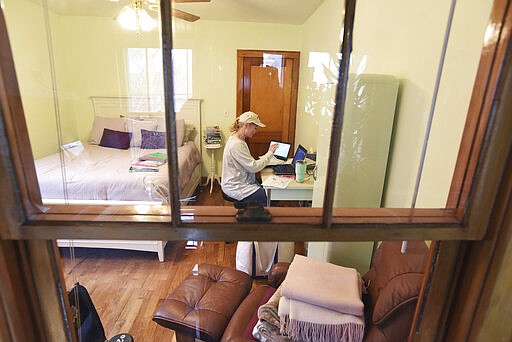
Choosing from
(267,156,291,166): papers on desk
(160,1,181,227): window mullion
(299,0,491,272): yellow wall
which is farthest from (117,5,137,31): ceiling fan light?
(160,1,181,227): window mullion

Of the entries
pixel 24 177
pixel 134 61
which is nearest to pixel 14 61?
pixel 24 177

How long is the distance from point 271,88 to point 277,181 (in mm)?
1579

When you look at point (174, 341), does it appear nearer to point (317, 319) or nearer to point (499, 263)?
point (317, 319)

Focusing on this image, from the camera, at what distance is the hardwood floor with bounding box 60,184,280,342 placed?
1.36m

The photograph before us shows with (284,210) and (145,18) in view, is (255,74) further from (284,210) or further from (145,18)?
(284,210)

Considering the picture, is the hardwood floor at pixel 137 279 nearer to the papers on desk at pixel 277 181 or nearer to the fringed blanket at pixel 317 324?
the fringed blanket at pixel 317 324

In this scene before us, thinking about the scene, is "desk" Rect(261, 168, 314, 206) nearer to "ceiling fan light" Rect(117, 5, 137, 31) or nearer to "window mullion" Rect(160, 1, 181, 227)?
"window mullion" Rect(160, 1, 181, 227)

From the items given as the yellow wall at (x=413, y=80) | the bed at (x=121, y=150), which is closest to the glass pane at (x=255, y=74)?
the bed at (x=121, y=150)

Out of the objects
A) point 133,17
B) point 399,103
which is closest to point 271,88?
point 133,17

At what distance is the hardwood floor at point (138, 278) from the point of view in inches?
53.6

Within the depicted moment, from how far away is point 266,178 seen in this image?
225 centimetres

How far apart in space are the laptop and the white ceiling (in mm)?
1355

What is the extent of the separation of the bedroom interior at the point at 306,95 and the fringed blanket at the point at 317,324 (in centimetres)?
21

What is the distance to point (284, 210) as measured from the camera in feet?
1.53
